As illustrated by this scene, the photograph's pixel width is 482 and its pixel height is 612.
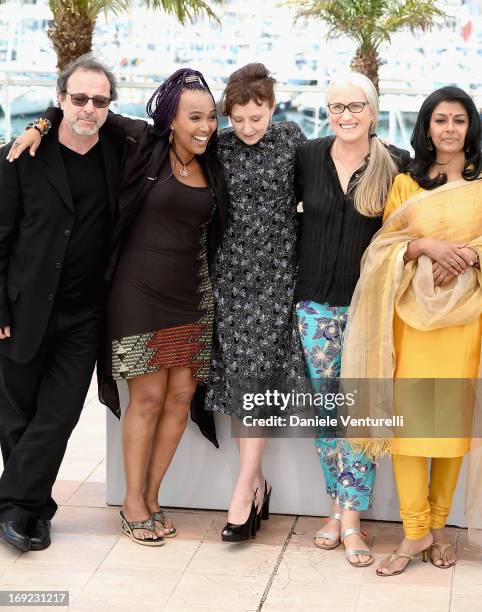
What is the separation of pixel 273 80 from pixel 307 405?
119 centimetres

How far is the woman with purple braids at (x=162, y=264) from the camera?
366 centimetres

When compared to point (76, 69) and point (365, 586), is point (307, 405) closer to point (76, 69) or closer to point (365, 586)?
point (365, 586)

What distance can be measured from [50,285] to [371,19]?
9.94m

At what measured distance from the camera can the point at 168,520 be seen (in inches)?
157

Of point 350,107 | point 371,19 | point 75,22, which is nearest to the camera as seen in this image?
point 350,107

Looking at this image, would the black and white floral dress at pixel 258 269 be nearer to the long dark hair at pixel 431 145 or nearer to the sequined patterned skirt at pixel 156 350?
the sequined patterned skirt at pixel 156 350

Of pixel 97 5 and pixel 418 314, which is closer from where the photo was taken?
pixel 418 314

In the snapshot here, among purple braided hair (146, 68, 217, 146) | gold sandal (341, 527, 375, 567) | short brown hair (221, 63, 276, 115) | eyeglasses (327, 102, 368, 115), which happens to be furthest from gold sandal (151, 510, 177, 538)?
eyeglasses (327, 102, 368, 115)

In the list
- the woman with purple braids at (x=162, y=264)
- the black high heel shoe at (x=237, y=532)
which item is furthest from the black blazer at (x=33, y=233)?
the black high heel shoe at (x=237, y=532)

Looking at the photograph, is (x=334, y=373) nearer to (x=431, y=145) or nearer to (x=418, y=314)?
(x=418, y=314)

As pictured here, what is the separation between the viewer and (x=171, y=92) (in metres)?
3.67

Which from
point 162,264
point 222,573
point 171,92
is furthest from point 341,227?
point 222,573

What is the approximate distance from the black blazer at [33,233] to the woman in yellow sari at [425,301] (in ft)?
3.21

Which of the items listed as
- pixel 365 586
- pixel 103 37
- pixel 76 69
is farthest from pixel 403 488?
pixel 103 37
